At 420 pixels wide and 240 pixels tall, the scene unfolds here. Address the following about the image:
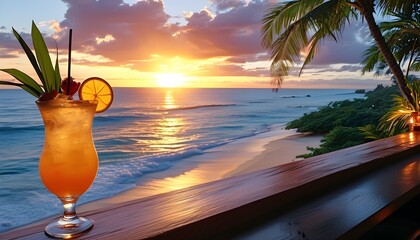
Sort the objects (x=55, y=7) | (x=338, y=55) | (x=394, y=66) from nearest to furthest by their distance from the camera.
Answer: (x=55, y=7) < (x=394, y=66) < (x=338, y=55)

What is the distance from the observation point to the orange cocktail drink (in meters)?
0.62

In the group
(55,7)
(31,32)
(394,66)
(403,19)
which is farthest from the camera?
(403,19)

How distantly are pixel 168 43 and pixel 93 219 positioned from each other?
15.0m

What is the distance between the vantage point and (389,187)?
130 cm

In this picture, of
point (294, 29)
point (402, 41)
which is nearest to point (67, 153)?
point (294, 29)

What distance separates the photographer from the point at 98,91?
73 centimetres

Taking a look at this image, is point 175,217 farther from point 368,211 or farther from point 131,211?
point 368,211

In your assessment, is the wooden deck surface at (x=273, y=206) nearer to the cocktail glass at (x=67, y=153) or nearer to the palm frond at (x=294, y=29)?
the cocktail glass at (x=67, y=153)

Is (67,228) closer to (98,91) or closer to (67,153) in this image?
(67,153)

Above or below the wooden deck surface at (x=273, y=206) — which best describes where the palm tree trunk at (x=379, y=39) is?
above

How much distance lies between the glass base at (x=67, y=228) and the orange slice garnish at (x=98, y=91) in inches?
7.9

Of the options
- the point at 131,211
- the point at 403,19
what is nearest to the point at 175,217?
the point at 131,211

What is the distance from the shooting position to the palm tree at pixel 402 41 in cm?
415

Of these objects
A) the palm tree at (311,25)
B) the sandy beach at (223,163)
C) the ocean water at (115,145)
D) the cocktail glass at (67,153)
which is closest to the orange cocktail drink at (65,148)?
the cocktail glass at (67,153)
